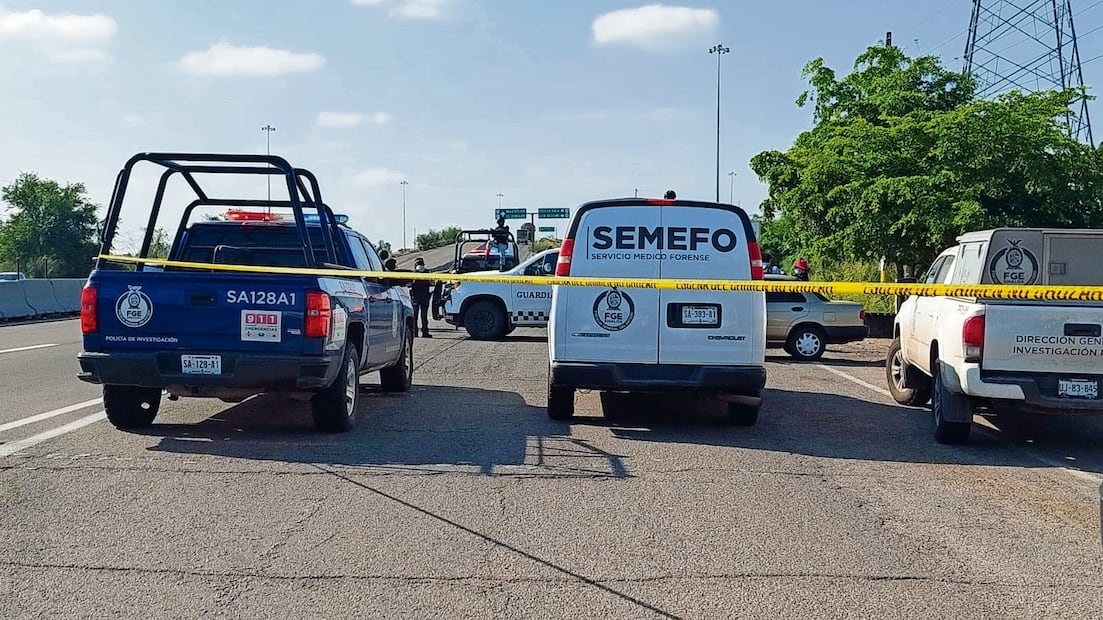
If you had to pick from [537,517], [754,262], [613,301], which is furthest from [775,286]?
[537,517]

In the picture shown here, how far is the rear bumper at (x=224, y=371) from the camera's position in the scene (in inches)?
313

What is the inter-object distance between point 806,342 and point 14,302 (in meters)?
20.1

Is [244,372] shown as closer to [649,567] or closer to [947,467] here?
[649,567]

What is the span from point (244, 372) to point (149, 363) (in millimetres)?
724

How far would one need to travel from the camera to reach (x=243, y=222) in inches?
393

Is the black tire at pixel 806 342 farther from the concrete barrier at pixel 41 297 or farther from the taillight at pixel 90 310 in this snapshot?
the concrete barrier at pixel 41 297

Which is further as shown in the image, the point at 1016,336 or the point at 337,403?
the point at 337,403

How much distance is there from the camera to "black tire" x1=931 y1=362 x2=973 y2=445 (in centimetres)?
866

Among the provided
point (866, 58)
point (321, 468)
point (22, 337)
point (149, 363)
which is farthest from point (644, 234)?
point (866, 58)

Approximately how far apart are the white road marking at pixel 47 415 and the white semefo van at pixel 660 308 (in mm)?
4451

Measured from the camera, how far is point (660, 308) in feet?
29.7

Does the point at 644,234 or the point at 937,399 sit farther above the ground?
the point at 644,234

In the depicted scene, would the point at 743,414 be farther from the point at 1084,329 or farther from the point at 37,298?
the point at 37,298

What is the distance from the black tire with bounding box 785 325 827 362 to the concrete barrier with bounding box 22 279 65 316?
20.2 meters
